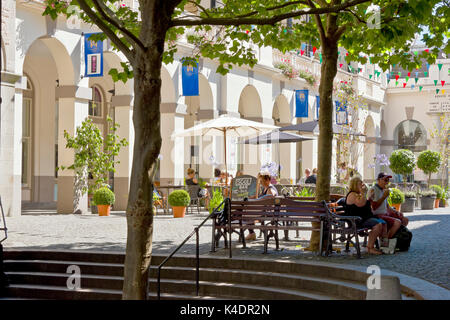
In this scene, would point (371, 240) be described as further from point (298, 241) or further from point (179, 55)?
point (179, 55)

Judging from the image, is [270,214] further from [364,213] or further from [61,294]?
[61,294]

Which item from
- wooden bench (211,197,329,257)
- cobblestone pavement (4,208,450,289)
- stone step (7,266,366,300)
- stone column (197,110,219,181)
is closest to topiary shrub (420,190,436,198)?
cobblestone pavement (4,208,450,289)

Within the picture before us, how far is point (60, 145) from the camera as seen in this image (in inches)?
719

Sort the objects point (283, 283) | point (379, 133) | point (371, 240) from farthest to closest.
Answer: point (379, 133) < point (371, 240) < point (283, 283)

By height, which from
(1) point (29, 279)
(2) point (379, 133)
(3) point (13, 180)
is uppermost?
(2) point (379, 133)

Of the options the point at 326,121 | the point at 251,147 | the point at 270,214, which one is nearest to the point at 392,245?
the point at 270,214

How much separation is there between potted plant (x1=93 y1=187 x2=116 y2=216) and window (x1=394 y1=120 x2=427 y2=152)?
98.4 ft

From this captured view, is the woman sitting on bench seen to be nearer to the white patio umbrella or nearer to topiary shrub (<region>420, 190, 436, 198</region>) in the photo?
the white patio umbrella

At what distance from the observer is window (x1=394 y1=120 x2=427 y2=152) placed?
43.1 m

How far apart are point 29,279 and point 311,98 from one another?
23761 millimetres

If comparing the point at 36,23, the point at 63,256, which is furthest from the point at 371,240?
the point at 36,23

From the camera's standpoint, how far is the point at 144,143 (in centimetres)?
650

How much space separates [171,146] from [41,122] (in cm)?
444
